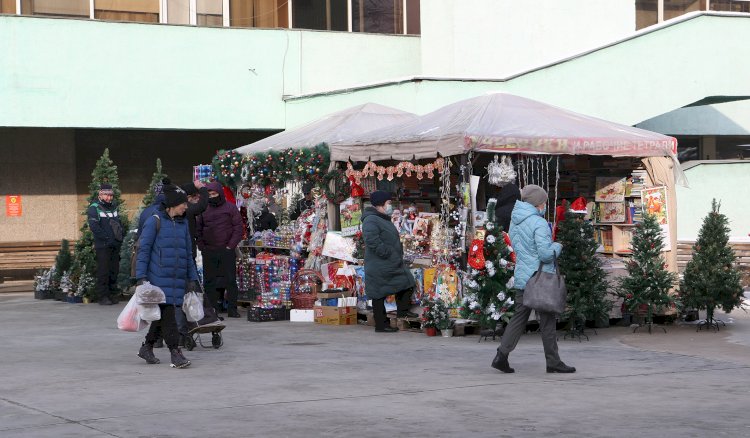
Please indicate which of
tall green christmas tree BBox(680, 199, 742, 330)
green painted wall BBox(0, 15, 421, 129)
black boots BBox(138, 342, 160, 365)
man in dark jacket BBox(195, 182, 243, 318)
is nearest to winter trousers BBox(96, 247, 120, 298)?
man in dark jacket BBox(195, 182, 243, 318)

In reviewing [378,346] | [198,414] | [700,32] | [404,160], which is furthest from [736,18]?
[198,414]

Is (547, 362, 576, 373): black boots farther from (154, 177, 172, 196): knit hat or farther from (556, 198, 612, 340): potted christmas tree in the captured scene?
(154, 177, 172, 196): knit hat

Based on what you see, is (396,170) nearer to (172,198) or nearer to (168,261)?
(172,198)

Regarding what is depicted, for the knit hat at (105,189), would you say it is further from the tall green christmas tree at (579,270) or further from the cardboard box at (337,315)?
the tall green christmas tree at (579,270)

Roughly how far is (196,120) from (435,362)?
14774 millimetres

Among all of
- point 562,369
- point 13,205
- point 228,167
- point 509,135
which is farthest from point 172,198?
point 13,205

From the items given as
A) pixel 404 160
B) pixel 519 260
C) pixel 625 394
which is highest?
pixel 404 160

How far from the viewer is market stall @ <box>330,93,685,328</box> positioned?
15.2 metres

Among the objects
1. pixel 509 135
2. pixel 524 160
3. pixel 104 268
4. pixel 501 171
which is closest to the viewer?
pixel 509 135

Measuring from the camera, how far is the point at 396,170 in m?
16.5

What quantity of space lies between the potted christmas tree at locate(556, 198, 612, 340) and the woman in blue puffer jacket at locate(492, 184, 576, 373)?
9.96ft

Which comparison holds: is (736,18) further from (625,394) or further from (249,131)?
(625,394)

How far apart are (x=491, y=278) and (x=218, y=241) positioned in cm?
493

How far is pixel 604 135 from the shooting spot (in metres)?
15.5
